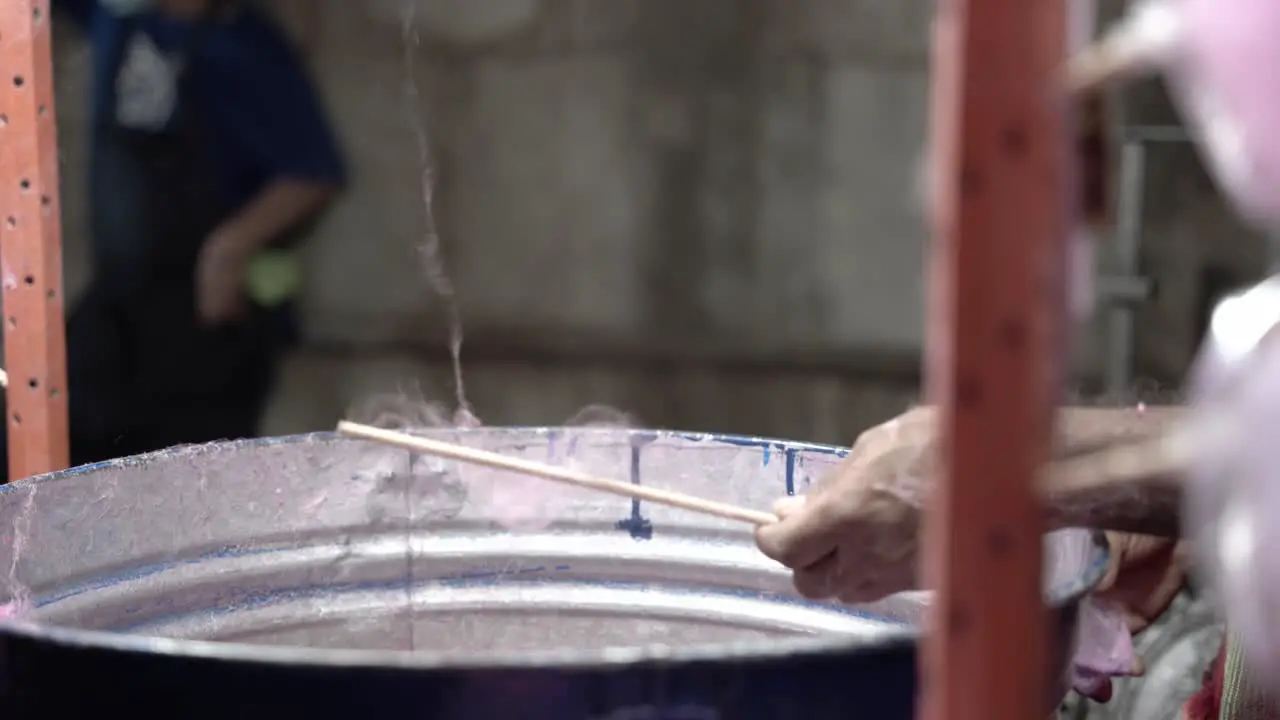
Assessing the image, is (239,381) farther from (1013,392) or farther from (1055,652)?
(1013,392)

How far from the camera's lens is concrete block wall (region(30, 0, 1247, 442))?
8.95 feet

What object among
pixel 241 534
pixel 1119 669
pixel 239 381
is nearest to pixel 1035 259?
pixel 1119 669

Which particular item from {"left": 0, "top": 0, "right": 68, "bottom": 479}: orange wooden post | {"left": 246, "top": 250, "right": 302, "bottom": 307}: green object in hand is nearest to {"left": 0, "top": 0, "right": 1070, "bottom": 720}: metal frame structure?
{"left": 0, "top": 0, "right": 68, "bottom": 479}: orange wooden post

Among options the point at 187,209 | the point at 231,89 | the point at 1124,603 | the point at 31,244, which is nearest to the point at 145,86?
the point at 231,89

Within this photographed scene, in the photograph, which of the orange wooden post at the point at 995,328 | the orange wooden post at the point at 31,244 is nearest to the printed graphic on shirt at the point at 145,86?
→ the orange wooden post at the point at 31,244

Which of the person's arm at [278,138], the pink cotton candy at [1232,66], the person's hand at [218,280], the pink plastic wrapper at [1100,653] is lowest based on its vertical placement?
the pink plastic wrapper at [1100,653]

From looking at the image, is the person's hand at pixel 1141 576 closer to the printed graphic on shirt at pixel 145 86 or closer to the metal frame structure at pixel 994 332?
the metal frame structure at pixel 994 332

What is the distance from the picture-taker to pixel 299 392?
3023mm

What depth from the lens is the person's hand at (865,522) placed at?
0.80 meters

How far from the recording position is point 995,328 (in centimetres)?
41

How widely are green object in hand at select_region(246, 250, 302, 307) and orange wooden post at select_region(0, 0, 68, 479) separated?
156cm

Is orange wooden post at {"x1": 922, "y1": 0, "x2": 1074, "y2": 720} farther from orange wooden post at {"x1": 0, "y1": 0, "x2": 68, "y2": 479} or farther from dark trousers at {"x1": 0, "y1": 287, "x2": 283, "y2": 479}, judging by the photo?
dark trousers at {"x1": 0, "y1": 287, "x2": 283, "y2": 479}

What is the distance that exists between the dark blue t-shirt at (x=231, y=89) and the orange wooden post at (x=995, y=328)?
6.66 ft

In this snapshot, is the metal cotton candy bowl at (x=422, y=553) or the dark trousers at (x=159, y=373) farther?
the dark trousers at (x=159, y=373)
